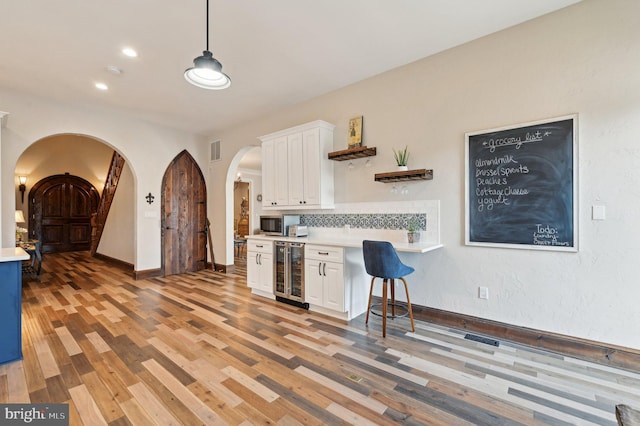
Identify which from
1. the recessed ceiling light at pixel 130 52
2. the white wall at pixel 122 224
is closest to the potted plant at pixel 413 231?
the recessed ceiling light at pixel 130 52

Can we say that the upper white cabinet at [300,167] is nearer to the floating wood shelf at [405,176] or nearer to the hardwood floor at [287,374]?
the floating wood shelf at [405,176]

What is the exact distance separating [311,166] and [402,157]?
1.25 metres

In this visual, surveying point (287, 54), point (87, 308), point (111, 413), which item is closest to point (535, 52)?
point (287, 54)

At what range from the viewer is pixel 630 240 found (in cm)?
230

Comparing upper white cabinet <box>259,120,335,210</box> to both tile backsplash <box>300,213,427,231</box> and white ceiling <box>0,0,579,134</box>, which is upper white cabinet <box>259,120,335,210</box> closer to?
tile backsplash <box>300,213,427,231</box>

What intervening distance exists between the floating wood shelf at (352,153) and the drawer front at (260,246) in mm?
1522

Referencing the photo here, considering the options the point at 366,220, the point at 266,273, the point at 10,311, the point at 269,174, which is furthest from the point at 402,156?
the point at 10,311

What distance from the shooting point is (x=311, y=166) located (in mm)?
3996

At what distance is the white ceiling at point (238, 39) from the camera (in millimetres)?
2500

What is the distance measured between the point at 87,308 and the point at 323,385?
11.4 ft

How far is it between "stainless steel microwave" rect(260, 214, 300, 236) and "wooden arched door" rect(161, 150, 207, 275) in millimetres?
2257

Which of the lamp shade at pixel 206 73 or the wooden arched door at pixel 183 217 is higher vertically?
the lamp shade at pixel 206 73

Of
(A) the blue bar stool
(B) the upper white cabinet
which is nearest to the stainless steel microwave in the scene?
(B) the upper white cabinet

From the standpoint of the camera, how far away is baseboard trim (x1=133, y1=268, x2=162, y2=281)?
5325 millimetres
